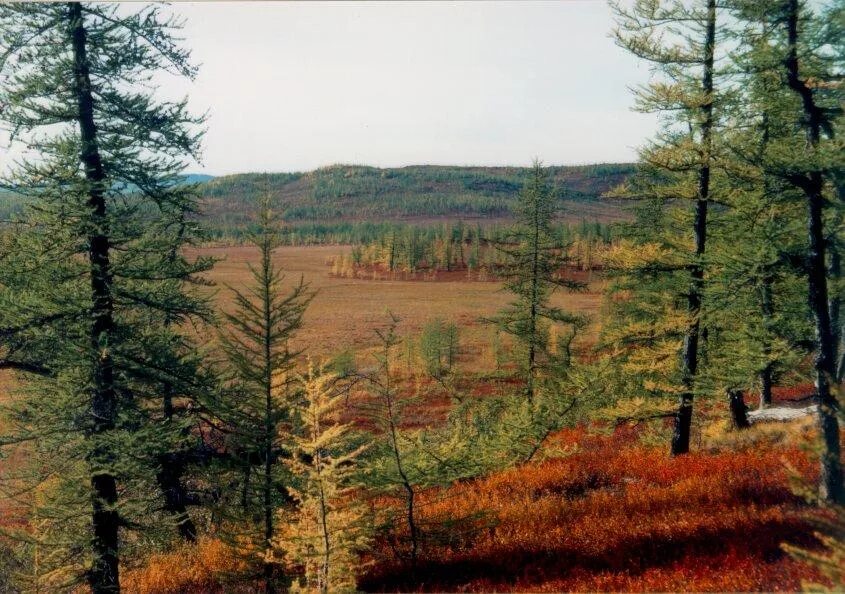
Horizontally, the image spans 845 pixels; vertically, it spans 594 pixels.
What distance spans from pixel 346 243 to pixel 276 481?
167897mm

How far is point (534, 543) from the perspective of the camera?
7.68 m

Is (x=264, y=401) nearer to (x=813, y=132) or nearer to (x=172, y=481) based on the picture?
(x=172, y=481)

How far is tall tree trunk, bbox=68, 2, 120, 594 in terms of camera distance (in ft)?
25.2

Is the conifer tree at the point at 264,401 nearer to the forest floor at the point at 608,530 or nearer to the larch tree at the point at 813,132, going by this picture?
the forest floor at the point at 608,530

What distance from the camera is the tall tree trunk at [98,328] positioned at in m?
7.68

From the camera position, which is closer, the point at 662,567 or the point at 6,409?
the point at 662,567

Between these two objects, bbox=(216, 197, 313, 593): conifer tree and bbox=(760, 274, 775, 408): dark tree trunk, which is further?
bbox=(760, 274, 775, 408): dark tree trunk

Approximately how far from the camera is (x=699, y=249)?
1060 centimetres

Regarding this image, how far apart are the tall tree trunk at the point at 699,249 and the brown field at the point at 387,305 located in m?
25.5

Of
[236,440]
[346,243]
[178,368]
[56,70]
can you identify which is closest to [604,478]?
[236,440]

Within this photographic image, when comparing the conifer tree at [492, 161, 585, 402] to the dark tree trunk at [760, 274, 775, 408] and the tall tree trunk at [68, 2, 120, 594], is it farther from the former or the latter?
the tall tree trunk at [68, 2, 120, 594]

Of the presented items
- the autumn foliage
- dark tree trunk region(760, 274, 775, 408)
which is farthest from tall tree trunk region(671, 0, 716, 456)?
dark tree trunk region(760, 274, 775, 408)

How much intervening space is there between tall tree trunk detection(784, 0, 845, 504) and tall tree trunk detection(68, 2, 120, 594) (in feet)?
34.0

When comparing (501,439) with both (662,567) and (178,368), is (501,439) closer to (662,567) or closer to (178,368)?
(662,567)
